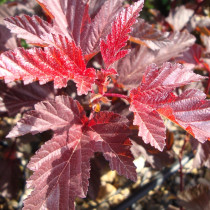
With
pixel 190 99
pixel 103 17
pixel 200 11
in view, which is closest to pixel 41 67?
pixel 103 17

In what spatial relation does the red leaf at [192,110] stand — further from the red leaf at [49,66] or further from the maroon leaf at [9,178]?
the maroon leaf at [9,178]

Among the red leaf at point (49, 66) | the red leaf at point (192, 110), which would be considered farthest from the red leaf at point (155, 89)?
the red leaf at point (49, 66)

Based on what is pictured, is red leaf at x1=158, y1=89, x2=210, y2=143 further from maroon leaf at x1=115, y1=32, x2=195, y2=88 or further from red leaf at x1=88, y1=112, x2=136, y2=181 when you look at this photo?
maroon leaf at x1=115, y1=32, x2=195, y2=88

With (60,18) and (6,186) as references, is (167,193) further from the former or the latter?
(60,18)

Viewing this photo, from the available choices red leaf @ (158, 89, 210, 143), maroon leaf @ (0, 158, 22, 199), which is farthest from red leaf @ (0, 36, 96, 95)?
maroon leaf @ (0, 158, 22, 199)

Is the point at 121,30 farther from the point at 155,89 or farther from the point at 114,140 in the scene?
the point at 114,140

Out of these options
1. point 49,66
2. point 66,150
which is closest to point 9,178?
point 66,150
